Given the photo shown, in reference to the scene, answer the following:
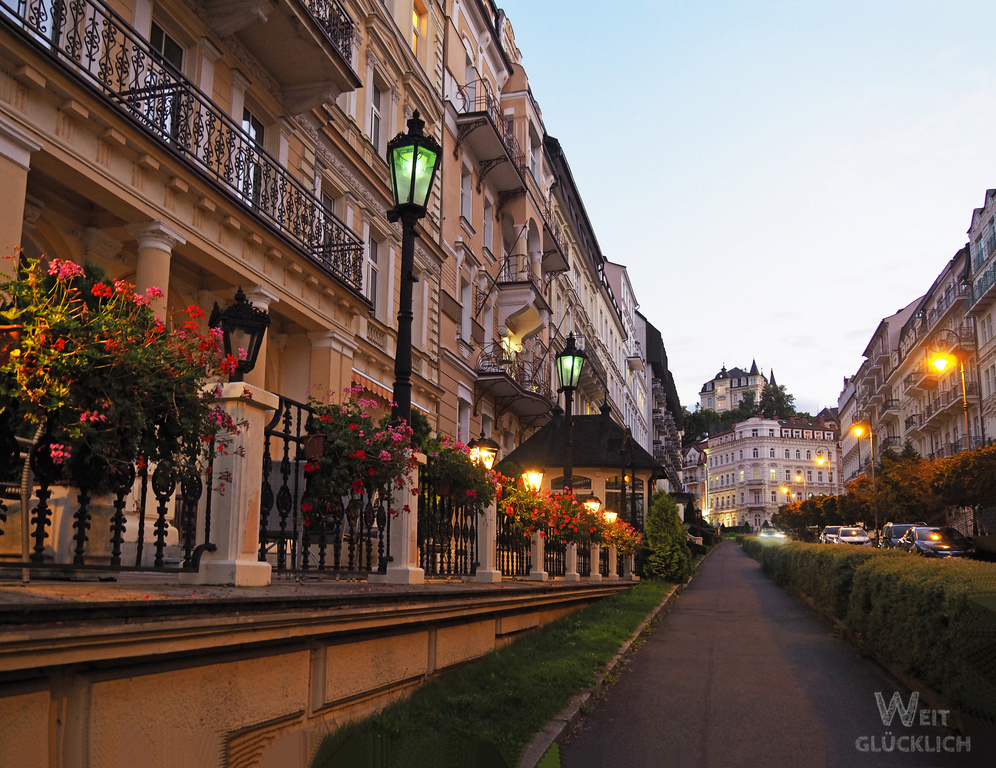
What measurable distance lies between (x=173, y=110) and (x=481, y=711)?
883 cm

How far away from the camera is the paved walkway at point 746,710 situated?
6.48 meters

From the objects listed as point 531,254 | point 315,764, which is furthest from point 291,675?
point 531,254

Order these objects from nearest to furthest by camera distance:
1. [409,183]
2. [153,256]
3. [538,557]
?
[409,183] → [153,256] → [538,557]

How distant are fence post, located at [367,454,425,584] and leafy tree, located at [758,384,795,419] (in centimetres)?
17517

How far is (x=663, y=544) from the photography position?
87.2ft

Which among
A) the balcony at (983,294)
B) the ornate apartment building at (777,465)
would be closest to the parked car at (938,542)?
the balcony at (983,294)

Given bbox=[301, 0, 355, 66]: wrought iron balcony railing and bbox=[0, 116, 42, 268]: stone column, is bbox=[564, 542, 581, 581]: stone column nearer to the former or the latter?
bbox=[301, 0, 355, 66]: wrought iron balcony railing

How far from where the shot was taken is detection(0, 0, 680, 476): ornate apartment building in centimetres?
1028

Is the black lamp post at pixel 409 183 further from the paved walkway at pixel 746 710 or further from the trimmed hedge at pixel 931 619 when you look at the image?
the trimmed hedge at pixel 931 619

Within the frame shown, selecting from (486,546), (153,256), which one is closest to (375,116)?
(153,256)

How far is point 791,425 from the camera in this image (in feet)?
526

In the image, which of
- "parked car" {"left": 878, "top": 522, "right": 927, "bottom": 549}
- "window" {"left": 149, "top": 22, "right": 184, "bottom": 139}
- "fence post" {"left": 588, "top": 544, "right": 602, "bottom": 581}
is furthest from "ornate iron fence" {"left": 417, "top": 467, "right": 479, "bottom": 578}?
"parked car" {"left": 878, "top": 522, "right": 927, "bottom": 549}

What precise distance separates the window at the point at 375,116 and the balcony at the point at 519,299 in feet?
29.0

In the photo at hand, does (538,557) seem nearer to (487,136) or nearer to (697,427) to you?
(487,136)
